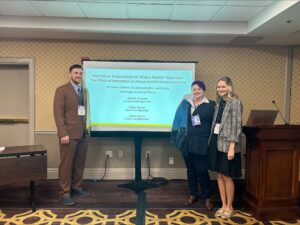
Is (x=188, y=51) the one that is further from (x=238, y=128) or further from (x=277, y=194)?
(x=277, y=194)

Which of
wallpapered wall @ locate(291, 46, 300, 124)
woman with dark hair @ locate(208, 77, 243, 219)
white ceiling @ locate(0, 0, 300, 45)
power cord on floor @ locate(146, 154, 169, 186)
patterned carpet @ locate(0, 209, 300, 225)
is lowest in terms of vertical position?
patterned carpet @ locate(0, 209, 300, 225)

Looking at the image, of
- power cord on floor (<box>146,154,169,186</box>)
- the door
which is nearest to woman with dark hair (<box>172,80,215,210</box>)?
power cord on floor (<box>146,154,169,186</box>)

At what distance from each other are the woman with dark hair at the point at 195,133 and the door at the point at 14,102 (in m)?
2.40

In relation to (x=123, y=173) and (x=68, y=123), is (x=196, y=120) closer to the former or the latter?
(x=68, y=123)

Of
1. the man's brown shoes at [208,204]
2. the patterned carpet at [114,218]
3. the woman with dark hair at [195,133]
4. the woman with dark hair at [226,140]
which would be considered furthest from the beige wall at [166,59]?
the woman with dark hair at [226,140]

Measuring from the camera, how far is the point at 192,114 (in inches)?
115

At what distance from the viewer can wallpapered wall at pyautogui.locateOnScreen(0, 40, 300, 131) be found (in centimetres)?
390

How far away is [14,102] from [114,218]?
253 cm

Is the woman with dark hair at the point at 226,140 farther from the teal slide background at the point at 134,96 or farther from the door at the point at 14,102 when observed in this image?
the door at the point at 14,102

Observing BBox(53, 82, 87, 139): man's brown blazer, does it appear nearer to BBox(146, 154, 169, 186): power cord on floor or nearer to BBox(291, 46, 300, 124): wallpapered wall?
BBox(146, 154, 169, 186): power cord on floor

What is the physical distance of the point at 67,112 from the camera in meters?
3.10

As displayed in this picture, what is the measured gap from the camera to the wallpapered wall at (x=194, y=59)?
390cm

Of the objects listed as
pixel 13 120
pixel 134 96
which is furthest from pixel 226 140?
pixel 13 120

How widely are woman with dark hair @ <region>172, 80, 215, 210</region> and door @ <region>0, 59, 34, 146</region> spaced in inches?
94.6
